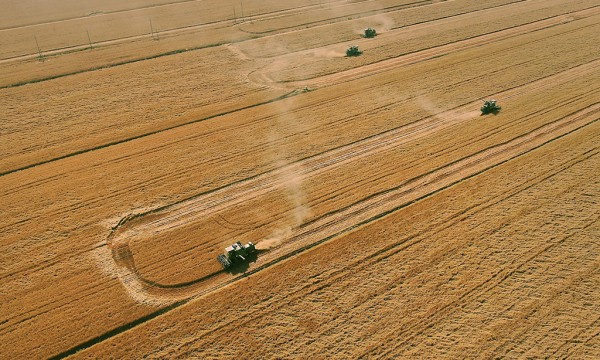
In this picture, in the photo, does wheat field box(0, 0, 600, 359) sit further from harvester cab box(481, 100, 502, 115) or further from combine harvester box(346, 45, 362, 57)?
combine harvester box(346, 45, 362, 57)

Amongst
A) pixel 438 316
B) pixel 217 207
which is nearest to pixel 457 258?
pixel 438 316

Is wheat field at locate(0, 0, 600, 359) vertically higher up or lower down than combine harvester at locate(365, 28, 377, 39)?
lower down

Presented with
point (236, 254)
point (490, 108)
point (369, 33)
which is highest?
point (369, 33)

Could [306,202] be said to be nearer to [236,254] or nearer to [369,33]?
[236,254]

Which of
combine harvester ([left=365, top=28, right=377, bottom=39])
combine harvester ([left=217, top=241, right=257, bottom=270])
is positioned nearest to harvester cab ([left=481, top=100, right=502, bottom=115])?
combine harvester ([left=365, top=28, right=377, bottom=39])

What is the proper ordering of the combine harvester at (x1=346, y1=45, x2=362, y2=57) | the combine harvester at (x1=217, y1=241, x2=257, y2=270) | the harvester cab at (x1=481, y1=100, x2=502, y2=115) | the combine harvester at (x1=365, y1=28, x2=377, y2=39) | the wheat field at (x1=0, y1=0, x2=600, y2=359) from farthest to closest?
the combine harvester at (x1=365, y1=28, x2=377, y2=39) < the combine harvester at (x1=346, y1=45, x2=362, y2=57) < the harvester cab at (x1=481, y1=100, x2=502, y2=115) < the combine harvester at (x1=217, y1=241, x2=257, y2=270) < the wheat field at (x1=0, y1=0, x2=600, y2=359)

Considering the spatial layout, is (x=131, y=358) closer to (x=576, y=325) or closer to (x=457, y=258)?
(x=457, y=258)

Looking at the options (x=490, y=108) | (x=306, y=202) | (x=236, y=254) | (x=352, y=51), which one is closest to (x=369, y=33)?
(x=352, y=51)

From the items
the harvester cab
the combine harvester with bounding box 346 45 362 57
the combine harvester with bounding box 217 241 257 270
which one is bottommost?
the combine harvester with bounding box 217 241 257 270

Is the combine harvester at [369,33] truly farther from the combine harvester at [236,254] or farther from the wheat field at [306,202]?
the combine harvester at [236,254]
